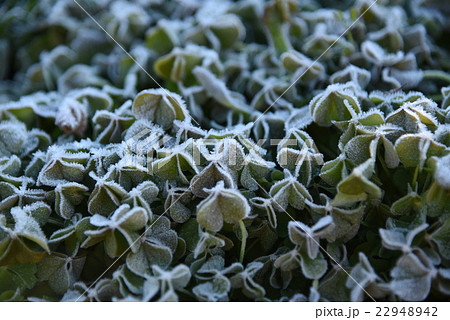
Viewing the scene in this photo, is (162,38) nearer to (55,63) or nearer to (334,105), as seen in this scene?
(55,63)

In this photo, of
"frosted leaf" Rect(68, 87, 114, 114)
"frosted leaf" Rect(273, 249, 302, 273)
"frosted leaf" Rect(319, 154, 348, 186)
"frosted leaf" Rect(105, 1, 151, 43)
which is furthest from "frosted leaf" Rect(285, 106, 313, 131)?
"frosted leaf" Rect(105, 1, 151, 43)

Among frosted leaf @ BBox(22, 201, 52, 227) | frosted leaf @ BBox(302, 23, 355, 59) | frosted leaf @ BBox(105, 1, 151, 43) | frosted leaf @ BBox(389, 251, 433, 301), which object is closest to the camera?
frosted leaf @ BBox(389, 251, 433, 301)

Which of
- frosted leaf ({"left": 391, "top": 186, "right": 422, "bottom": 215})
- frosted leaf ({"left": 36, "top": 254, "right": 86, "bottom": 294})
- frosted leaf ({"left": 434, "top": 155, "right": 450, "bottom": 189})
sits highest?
frosted leaf ({"left": 434, "top": 155, "right": 450, "bottom": 189})

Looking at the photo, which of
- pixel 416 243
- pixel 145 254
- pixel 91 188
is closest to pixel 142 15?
pixel 91 188

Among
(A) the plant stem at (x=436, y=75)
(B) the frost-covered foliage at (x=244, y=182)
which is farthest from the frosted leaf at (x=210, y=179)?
(A) the plant stem at (x=436, y=75)

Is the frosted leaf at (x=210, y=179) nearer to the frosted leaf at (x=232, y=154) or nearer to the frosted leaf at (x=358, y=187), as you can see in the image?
the frosted leaf at (x=232, y=154)

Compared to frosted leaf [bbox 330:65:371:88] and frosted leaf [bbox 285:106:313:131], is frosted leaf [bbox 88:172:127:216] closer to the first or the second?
frosted leaf [bbox 285:106:313:131]

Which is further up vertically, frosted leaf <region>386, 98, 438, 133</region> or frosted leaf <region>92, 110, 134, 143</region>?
frosted leaf <region>386, 98, 438, 133</region>

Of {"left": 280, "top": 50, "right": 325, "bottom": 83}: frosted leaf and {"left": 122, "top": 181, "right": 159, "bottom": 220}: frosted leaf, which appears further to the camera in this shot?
{"left": 280, "top": 50, "right": 325, "bottom": 83}: frosted leaf

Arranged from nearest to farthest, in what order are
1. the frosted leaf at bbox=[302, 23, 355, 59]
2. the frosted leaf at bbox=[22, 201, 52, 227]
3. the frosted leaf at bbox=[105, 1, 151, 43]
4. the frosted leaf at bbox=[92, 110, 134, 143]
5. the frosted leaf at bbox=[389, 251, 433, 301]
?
1. the frosted leaf at bbox=[389, 251, 433, 301]
2. the frosted leaf at bbox=[22, 201, 52, 227]
3. the frosted leaf at bbox=[92, 110, 134, 143]
4. the frosted leaf at bbox=[302, 23, 355, 59]
5. the frosted leaf at bbox=[105, 1, 151, 43]
